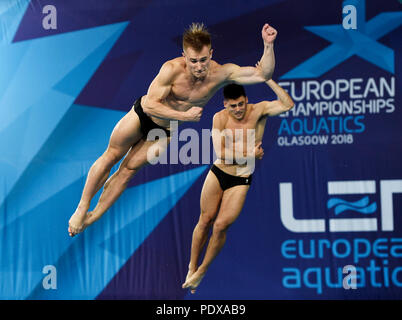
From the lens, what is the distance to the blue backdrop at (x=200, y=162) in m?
5.31

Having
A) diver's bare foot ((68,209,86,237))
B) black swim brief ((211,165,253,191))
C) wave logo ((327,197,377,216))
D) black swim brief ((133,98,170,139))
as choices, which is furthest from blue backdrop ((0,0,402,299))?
black swim brief ((133,98,170,139))

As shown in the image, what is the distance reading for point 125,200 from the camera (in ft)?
18.1

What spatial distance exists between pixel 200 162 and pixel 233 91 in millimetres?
736

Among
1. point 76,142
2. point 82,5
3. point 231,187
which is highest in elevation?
point 82,5

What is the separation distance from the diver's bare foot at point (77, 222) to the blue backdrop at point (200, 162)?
481 mm

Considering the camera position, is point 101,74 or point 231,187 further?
point 101,74

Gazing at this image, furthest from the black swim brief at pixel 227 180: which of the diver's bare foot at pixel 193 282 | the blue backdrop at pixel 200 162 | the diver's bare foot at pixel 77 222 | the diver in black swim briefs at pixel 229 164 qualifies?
the diver's bare foot at pixel 77 222

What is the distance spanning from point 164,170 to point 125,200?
455mm

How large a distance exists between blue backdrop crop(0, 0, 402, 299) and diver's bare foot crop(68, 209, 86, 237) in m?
0.48

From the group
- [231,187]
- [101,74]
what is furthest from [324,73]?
[101,74]

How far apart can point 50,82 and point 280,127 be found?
215 centimetres

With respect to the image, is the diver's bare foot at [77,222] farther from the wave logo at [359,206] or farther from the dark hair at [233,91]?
the wave logo at [359,206]
